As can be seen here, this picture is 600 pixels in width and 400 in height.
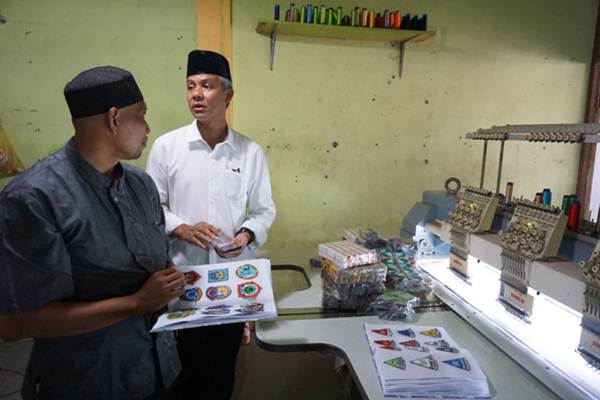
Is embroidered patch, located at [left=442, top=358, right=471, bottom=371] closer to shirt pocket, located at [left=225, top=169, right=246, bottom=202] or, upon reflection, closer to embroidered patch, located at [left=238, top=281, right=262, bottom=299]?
embroidered patch, located at [left=238, top=281, right=262, bottom=299]

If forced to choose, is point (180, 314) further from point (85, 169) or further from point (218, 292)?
point (85, 169)

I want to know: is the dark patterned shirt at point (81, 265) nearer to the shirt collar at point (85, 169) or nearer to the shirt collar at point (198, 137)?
the shirt collar at point (85, 169)

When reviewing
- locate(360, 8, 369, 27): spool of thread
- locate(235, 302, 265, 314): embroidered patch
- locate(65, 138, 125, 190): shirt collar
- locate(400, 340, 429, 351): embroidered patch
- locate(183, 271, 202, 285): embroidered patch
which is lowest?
locate(400, 340, 429, 351): embroidered patch

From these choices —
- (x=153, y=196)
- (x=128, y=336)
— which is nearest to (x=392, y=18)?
(x=153, y=196)

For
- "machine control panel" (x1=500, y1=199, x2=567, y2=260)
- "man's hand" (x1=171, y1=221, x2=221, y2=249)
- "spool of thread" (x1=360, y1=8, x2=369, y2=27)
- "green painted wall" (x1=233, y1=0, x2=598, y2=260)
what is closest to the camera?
"machine control panel" (x1=500, y1=199, x2=567, y2=260)

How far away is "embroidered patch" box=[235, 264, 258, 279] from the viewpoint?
129 centimetres

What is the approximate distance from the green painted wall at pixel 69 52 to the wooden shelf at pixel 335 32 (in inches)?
18.6

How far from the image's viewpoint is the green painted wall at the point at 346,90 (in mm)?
2293

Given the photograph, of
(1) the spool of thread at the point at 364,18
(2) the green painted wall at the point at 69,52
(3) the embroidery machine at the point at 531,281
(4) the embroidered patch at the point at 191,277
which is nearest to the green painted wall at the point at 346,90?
(2) the green painted wall at the point at 69,52

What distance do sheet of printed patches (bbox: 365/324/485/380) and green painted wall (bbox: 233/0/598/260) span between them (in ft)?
4.98

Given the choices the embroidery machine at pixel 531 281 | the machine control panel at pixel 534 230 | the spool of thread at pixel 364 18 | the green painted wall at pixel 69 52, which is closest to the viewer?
the embroidery machine at pixel 531 281

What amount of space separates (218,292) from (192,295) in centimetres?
8

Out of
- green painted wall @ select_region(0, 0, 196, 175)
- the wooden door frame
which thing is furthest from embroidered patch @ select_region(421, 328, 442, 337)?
the wooden door frame

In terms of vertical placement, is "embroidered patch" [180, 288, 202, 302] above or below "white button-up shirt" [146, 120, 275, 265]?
below
